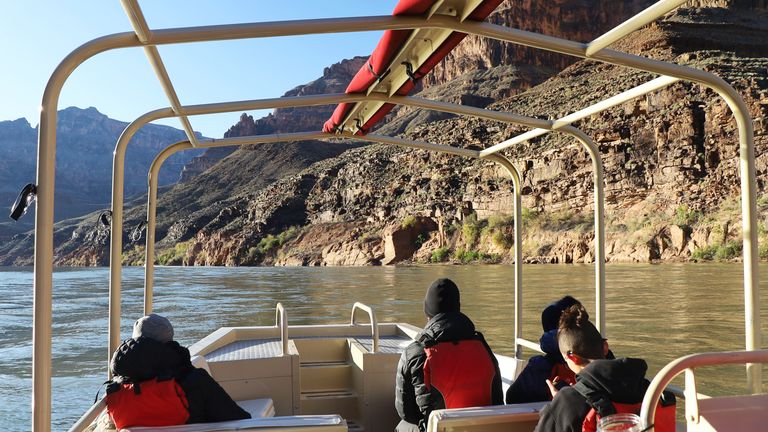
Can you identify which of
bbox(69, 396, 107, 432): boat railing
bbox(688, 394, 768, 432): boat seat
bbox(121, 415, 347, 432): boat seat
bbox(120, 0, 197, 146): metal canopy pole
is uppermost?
bbox(120, 0, 197, 146): metal canopy pole

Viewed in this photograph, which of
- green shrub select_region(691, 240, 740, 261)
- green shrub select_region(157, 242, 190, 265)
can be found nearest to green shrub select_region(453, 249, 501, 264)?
green shrub select_region(691, 240, 740, 261)

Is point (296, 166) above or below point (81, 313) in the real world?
above

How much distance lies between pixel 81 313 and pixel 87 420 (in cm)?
3275

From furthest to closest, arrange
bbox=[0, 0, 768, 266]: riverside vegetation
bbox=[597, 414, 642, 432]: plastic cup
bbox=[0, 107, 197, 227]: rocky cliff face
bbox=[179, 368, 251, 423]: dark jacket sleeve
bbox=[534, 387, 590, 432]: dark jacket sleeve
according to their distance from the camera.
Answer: bbox=[0, 107, 197, 227]: rocky cliff face, bbox=[0, 0, 768, 266]: riverside vegetation, bbox=[179, 368, 251, 423]: dark jacket sleeve, bbox=[534, 387, 590, 432]: dark jacket sleeve, bbox=[597, 414, 642, 432]: plastic cup

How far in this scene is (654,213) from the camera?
43250mm

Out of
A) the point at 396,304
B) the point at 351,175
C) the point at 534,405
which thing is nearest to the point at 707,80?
the point at 534,405

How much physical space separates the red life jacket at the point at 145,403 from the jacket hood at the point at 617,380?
1244 mm

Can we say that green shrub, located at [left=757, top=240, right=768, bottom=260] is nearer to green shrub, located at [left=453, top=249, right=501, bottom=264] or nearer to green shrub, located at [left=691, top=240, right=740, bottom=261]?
green shrub, located at [left=691, top=240, right=740, bottom=261]

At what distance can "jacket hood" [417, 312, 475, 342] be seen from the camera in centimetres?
263

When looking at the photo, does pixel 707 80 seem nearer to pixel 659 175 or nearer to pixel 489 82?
pixel 659 175

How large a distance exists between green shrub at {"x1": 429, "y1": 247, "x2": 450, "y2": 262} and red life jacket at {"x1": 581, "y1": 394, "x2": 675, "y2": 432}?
167 feet

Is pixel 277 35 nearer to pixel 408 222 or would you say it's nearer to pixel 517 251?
pixel 517 251

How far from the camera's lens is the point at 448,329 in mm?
2633

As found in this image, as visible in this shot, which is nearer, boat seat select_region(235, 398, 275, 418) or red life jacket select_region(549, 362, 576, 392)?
red life jacket select_region(549, 362, 576, 392)
